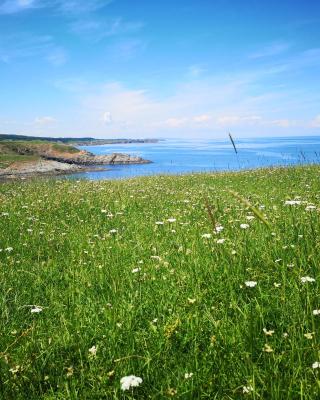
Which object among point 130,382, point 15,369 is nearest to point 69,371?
point 15,369

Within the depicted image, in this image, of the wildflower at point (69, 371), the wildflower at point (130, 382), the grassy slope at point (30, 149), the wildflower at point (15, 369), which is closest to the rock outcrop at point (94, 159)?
the grassy slope at point (30, 149)

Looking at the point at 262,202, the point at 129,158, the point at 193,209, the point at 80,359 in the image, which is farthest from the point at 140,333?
the point at 129,158

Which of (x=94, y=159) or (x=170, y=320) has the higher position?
(x=94, y=159)

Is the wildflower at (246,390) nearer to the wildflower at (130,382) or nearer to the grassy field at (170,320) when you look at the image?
the grassy field at (170,320)

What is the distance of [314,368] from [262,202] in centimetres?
785

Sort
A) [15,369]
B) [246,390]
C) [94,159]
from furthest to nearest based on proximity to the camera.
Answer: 1. [94,159]
2. [15,369]
3. [246,390]

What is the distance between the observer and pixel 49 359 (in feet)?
11.1

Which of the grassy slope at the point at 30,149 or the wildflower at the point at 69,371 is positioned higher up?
the grassy slope at the point at 30,149

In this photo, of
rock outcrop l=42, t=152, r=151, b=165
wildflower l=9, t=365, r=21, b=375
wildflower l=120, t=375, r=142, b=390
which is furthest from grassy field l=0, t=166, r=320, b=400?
rock outcrop l=42, t=152, r=151, b=165

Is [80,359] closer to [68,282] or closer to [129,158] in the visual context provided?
[68,282]

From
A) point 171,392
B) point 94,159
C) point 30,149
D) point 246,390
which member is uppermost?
point 30,149

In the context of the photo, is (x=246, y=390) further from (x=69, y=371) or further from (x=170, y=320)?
(x=69, y=371)

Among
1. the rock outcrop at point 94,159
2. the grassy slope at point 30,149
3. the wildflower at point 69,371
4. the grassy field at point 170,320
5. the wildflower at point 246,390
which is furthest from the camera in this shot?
the rock outcrop at point 94,159

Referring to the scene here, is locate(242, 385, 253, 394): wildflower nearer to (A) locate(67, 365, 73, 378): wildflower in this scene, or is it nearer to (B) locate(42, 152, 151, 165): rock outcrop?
(A) locate(67, 365, 73, 378): wildflower
